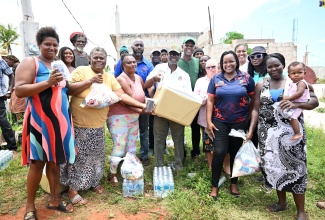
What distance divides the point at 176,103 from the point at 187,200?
126 centimetres

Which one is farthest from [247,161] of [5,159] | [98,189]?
[5,159]

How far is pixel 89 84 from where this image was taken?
275 cm

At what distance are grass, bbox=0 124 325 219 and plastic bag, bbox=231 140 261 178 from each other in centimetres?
46

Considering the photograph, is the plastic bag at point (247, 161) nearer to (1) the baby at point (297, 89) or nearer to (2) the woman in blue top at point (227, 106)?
(2) the woman in blue top at point (227, 106)

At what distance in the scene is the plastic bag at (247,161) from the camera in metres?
2.91

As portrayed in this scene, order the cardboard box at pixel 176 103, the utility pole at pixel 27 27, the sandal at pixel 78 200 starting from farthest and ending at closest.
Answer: the utility pole at pixel 27 27
the cardboard box at pixel 176 103
the sandal at pixel 78 200

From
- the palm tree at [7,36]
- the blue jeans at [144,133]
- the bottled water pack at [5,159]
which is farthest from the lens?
the palm tree at [7,36]

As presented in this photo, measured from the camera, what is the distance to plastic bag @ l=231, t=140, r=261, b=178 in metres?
2.91

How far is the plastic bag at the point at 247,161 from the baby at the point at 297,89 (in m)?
0.54

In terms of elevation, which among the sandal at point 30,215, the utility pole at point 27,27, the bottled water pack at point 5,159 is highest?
the utility pole at point 27,27

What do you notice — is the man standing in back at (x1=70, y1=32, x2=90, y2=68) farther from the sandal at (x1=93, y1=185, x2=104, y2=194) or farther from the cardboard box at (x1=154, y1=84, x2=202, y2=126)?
the sandal at (x1=93, y1=185, x2=104, y2=194)

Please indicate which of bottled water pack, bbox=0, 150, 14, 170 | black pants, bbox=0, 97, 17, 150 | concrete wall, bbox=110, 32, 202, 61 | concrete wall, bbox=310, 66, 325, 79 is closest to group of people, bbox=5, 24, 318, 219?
bottled water pack, bbox=0, 150, 14, 170

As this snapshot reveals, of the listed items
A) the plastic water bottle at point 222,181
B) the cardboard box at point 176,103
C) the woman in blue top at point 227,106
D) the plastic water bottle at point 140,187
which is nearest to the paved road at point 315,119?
the plastic water bottle at point 222,181

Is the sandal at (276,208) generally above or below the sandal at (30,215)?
below
